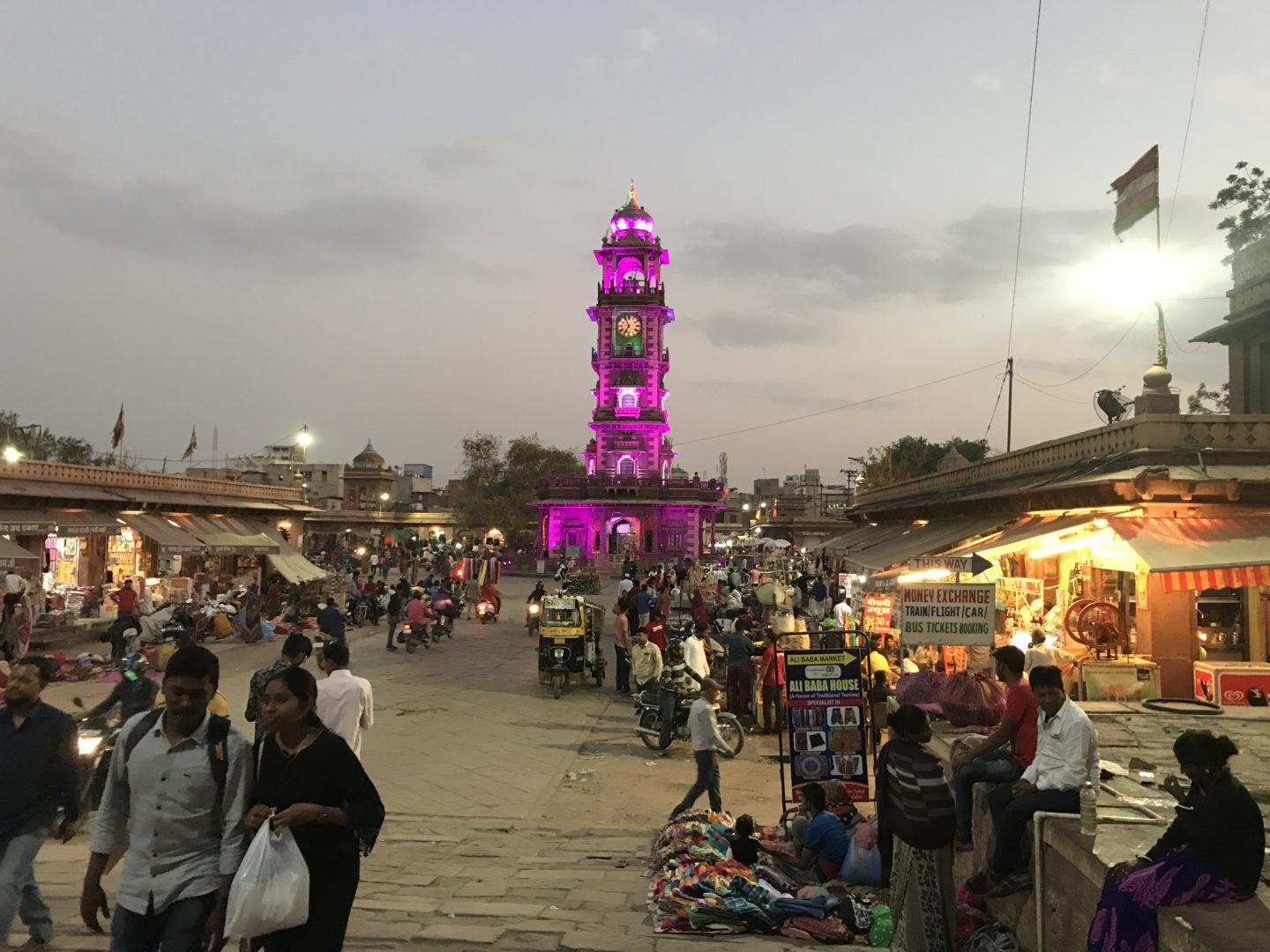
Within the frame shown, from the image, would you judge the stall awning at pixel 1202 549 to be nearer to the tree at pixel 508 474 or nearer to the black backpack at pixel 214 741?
the black backpack at pixel 214 741

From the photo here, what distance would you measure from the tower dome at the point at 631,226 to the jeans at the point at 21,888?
58540 millimetres

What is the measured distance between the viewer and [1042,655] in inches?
377

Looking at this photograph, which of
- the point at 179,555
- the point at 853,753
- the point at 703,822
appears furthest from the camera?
Result: the point at 179,555

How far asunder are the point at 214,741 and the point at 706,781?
17.9ft

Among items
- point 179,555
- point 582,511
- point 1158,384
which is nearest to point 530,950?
point 1158,384

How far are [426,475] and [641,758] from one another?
12659 centimetres

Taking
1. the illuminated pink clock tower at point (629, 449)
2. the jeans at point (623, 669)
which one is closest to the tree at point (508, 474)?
the illuminated pink clock tower at point (629, 449)

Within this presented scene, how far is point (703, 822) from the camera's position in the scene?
7242 millimetres

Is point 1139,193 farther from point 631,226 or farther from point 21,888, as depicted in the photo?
point 631,226

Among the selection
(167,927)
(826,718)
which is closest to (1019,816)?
(826,718)

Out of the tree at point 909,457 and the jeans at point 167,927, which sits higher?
the tree at point 909,457

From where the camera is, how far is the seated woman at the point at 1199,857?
3.54 m

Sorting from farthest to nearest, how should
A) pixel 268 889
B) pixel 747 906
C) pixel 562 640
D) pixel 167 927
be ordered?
pixel 562 640
pixel 747 906
pixel 167 927
pixel 268 889

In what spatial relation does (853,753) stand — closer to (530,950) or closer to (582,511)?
(530,950)
